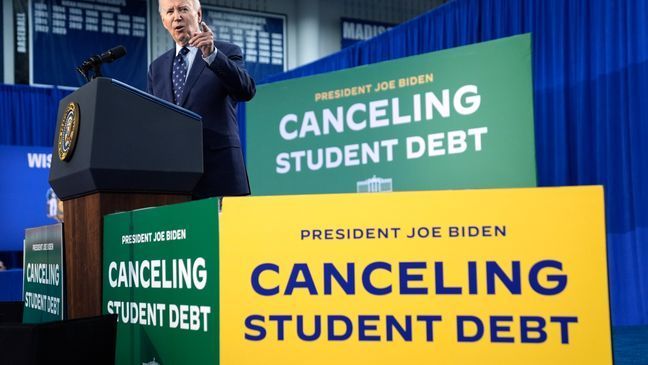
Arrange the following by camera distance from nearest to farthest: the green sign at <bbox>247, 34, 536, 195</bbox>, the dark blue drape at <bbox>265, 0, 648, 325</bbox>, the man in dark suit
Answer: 1. the man in dark suit
2. the green sign at <bbox>247, 34, 536, 195</bbox>
3. the dark blue drape at <bbox>265, 0, 648, 325</bbox>

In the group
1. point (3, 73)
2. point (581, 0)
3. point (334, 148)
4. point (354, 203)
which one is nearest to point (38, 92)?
point (3, 73)

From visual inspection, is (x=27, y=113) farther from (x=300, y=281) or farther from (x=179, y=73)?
(x=300, y=281)

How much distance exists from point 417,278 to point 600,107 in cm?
363

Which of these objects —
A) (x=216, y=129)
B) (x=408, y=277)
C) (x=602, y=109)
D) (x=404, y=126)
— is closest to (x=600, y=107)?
(x=602, y=109)

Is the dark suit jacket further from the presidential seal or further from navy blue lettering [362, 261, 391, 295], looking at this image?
navy blue lettering [362, 261, 391, 295]

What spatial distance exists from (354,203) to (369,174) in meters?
3.09

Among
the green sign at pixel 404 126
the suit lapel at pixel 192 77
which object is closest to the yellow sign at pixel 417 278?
the suit lapel at pixel 192 77

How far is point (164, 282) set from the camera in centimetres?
97

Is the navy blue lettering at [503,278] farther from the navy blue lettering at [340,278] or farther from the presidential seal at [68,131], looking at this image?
the presidential seal at [68,131]

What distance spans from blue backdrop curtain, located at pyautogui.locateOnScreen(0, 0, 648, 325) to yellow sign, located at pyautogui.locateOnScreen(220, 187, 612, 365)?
113 inches

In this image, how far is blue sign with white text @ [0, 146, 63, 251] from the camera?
680cm

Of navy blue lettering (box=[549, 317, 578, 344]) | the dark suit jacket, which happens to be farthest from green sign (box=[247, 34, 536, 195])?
navy blue lettering (box=[549, 317, 578, 344])

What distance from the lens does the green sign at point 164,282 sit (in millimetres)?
869

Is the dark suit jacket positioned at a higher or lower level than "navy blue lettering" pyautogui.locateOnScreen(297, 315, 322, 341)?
higher
